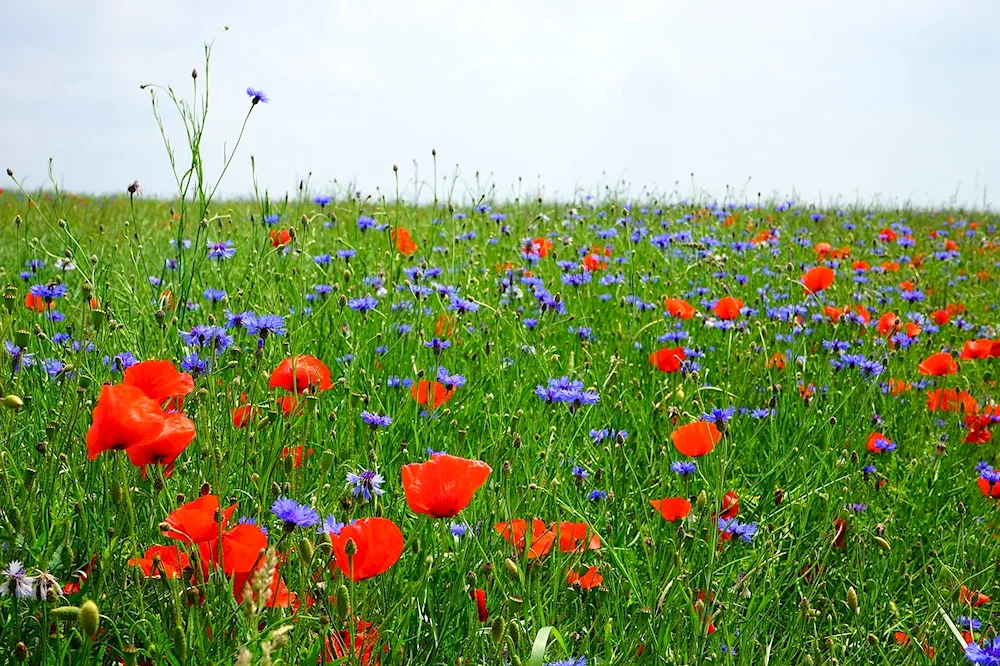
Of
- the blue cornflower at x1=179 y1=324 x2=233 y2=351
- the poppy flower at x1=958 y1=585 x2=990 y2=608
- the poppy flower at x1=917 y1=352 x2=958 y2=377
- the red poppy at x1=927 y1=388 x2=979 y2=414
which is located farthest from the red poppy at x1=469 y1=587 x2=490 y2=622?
the red poppy at x1=927 y1=388 x2=979 y2=414

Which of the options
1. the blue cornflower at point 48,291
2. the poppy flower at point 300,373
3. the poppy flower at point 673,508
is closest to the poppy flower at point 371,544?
the poppy flower at point 300,373

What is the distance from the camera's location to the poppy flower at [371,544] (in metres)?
1.21

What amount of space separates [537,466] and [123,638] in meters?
1.04

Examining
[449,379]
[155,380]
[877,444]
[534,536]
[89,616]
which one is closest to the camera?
[89,616]

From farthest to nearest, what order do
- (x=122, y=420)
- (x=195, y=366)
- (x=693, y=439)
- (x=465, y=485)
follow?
(x=195, y=366) < (x=693, y=439) < (x=465, y=485) < (x=122, y=420)

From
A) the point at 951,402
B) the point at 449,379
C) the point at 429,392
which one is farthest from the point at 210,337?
the point at 951,402

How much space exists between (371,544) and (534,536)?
48 cm

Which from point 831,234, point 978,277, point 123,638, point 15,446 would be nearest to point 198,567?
point 123,638

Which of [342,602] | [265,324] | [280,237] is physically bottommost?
[342,602]

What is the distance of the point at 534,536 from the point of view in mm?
1630

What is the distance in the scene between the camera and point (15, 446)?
2057 millimetres

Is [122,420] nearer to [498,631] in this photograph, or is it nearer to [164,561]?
[164,561]

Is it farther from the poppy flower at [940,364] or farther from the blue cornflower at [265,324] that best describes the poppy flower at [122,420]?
the poppy flower at [940,364]

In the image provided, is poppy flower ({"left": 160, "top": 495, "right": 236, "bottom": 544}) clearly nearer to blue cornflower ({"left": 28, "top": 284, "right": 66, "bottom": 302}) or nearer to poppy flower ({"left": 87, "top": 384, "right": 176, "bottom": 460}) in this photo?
poppy flower ({"left": 87, "top": 384, "right": 176, "bottom": 460})
